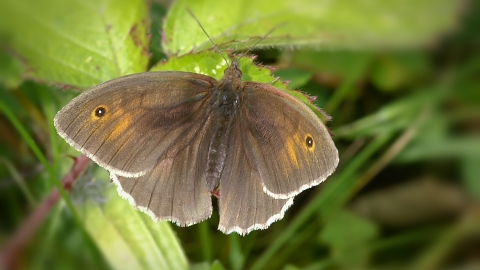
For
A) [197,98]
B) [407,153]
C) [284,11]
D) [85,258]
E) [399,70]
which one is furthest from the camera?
[399,70]

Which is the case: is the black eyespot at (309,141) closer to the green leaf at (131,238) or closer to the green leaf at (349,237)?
the green leaf at (131,238)

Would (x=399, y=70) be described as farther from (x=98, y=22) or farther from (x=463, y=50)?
(x=98, y=22)

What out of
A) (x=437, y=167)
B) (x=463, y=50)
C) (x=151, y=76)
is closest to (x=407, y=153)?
(x=437, y=167)

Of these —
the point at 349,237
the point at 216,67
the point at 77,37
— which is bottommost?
the point at 349,237

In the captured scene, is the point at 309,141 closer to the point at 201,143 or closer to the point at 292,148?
the point at 292,148

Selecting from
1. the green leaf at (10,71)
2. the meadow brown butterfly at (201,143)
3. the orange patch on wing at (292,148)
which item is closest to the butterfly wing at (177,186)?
the meadow brown butterfly at (201,143)

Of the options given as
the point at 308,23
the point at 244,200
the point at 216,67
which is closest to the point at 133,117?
the point at 216,67
